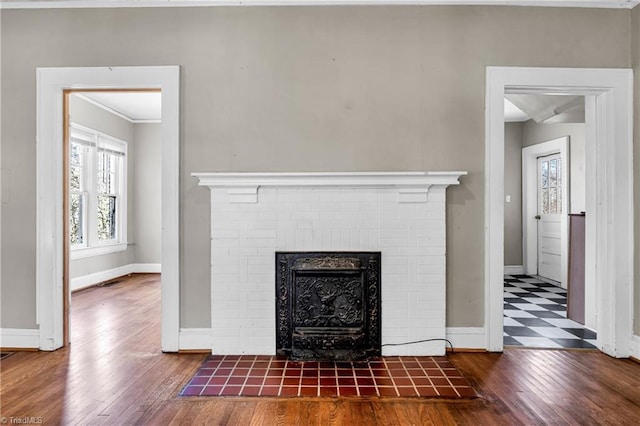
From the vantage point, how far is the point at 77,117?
16.9ft

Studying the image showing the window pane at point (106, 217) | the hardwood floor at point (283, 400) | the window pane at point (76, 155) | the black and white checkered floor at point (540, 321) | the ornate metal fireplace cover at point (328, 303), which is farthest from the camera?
the window pane at point (106, 217)

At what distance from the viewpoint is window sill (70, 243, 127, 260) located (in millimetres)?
5166

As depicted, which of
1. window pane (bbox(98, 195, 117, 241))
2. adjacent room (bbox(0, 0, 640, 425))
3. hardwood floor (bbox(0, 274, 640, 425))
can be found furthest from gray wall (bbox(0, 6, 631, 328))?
window pane (bbox(98, 195, 117, 241))

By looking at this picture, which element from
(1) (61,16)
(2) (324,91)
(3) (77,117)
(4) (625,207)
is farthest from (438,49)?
(3) (77,117)

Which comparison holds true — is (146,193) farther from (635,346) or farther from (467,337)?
(635,346)

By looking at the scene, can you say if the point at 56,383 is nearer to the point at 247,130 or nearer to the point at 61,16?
the point at 247,130

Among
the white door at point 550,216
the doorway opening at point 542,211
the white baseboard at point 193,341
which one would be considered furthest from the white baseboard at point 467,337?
the white door at point 550,216

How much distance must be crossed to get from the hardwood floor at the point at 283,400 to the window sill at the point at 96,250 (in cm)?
254

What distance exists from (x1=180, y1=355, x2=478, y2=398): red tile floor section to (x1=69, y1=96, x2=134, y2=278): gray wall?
3.67 metres

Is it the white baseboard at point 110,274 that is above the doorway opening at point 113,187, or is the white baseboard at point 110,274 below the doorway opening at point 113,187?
below

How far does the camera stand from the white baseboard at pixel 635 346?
2736 mm

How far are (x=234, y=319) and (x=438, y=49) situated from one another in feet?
8.37

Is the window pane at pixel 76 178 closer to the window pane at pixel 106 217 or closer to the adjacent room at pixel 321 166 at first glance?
the window pane at pixel 106 217

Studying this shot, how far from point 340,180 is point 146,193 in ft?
16.2
